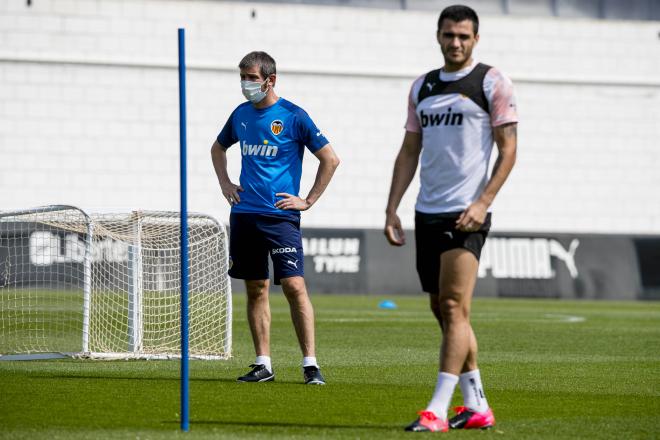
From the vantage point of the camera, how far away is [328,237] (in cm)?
2409

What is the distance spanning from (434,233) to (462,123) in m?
0.58

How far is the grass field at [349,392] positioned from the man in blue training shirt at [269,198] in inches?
19.8

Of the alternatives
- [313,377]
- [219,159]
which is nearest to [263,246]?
[219,159]

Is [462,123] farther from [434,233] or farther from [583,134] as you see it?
[583,134]

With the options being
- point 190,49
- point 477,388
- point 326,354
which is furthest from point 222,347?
point 190,49

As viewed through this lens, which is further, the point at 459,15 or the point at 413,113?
the point at 413,113

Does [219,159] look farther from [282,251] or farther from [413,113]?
[413,113]

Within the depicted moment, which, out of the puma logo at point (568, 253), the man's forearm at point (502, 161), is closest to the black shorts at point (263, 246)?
the man's forearm at point (502, 161)

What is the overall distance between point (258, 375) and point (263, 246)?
891 millimetres

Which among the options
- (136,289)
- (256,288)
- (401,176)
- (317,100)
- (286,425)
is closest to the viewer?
(286,425)

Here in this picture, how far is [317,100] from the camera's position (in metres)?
28.1

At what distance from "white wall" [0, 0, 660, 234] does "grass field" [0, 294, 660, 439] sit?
13187 mm

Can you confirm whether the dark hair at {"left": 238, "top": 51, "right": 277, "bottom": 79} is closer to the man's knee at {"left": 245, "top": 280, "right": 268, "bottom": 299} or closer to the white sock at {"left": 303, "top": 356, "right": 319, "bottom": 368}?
the man's knee at {"left": 245, "top": 280, "right": 268, "bottom": 299}

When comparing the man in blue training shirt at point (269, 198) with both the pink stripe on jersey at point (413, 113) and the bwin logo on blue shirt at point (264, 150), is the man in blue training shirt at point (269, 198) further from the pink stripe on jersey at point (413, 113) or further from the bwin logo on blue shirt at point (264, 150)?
the pink stripe on jersey at point (413, 113)
